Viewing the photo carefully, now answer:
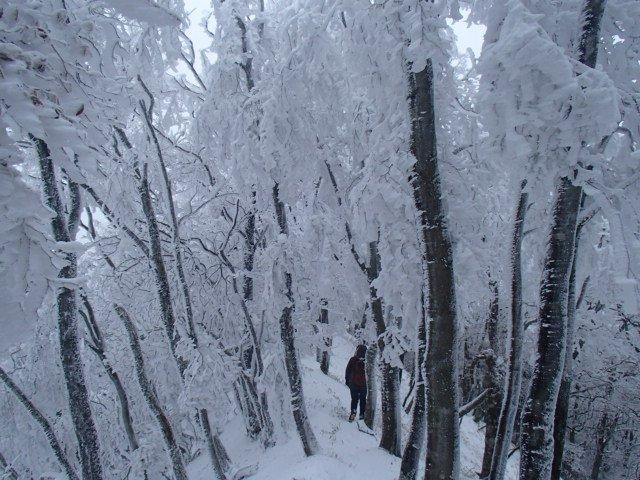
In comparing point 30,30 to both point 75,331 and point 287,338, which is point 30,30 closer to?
point 75,331

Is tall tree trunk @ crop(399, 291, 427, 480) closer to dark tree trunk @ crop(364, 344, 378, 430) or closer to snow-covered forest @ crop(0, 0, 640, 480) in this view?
snow-covered forest @ crop(0, 0, 640, 480)

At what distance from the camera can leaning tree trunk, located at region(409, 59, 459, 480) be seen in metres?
3.81

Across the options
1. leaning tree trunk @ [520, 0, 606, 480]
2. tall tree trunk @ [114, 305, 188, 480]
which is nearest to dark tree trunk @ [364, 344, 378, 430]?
tall tree trunk @ [114, 305, 188, 480]

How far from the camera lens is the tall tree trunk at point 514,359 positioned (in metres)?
5.73

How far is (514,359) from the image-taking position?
572 centimetres

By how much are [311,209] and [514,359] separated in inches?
187

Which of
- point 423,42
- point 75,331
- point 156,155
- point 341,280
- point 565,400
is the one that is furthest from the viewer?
point 341,280

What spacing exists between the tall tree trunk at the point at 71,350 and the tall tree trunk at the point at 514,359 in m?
5.90

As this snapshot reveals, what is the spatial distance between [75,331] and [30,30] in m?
4.69

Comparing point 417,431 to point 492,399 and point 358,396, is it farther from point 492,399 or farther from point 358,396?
point 358,396

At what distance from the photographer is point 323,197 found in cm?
839

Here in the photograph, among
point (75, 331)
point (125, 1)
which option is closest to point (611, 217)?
point (125, 1)

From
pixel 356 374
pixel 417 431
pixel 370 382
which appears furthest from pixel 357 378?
pixel 417 431

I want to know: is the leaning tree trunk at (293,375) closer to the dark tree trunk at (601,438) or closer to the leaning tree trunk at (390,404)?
the leaning tree trunk at (390,404)
